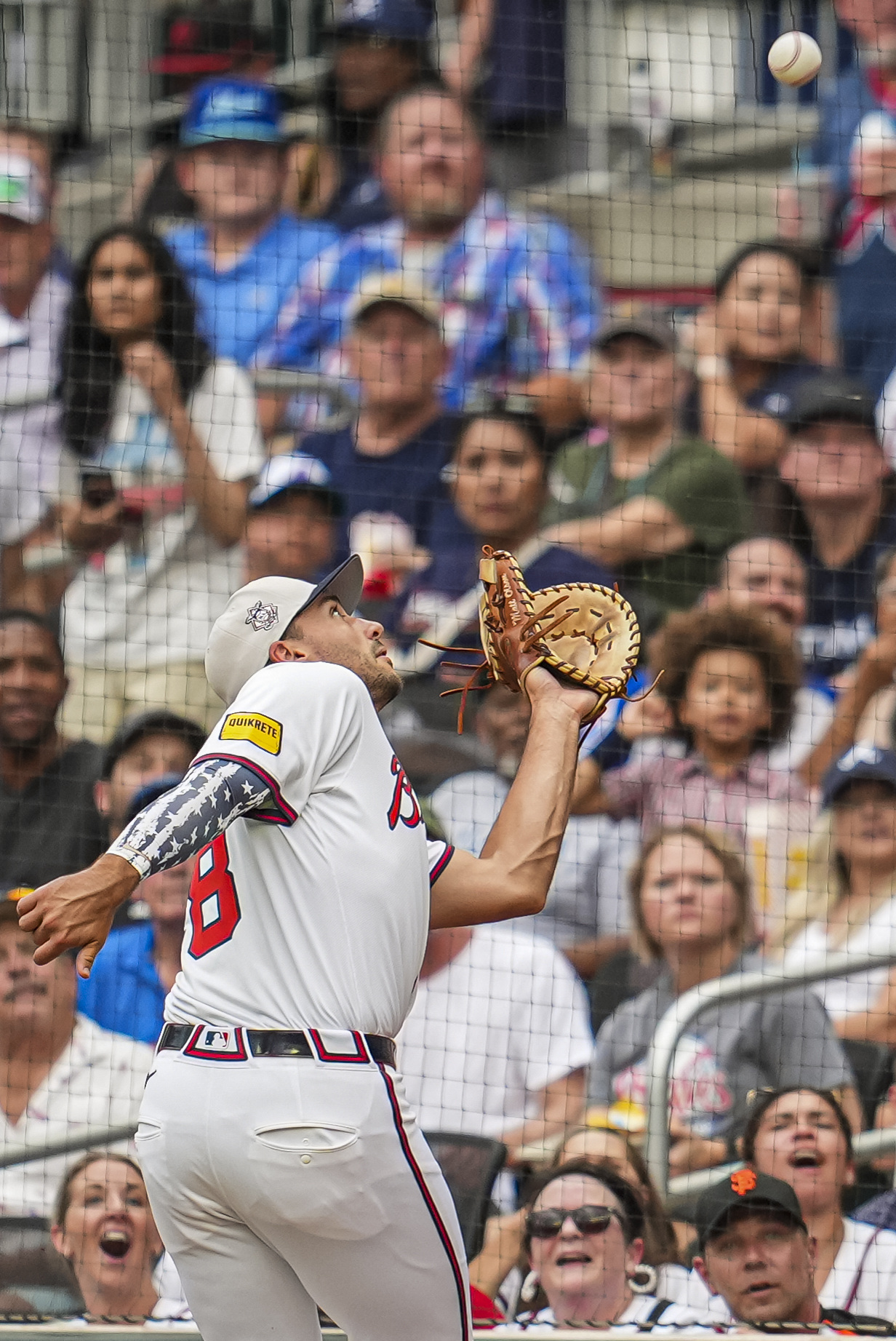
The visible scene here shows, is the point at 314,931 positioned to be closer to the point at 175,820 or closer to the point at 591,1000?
the point at 175,820

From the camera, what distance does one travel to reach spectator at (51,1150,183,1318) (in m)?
4.03

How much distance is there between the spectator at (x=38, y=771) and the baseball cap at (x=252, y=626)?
7.88 feet

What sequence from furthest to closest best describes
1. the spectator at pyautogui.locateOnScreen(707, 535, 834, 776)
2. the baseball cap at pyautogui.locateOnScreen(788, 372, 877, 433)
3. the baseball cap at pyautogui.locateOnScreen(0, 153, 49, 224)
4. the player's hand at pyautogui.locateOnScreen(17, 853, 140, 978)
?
the baseball cap at pyautogui.locateOnScreen(0, 153, 49, 224) < the baseball cap at pyautogui.locateOnScreen(788, 372, 877, 433) < the spectator at pyautogui.locateOnScreen(707, 535, 834, 776) < the player's hand at pyautogui.locateOnScreen(17, 853, 140, 978)

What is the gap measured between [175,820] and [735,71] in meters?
5.70

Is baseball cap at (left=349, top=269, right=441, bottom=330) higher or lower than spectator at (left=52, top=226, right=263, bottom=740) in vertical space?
higher

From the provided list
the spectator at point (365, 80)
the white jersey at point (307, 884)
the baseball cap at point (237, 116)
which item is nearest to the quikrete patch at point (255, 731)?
the white jersey at point (307, 884)

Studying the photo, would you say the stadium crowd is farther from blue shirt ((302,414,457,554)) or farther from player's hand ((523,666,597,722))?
player's hand ((523,666,597,722))

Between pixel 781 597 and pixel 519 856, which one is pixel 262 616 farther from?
pixel 781 597

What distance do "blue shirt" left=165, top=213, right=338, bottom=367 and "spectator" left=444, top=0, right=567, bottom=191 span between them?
2.50 feet

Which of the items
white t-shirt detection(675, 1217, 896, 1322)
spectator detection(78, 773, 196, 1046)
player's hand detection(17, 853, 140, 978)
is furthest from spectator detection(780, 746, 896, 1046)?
player's hand detection(17, 853, 140, 978)

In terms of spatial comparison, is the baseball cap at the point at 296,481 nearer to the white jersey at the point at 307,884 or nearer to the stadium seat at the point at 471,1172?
the stadium seat at the point at 471,1172

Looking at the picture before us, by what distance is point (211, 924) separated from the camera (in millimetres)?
2377

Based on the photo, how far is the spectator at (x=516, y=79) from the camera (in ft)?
21.1

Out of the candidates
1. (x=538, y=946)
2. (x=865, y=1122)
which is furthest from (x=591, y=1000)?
(x=865, y=1122)
